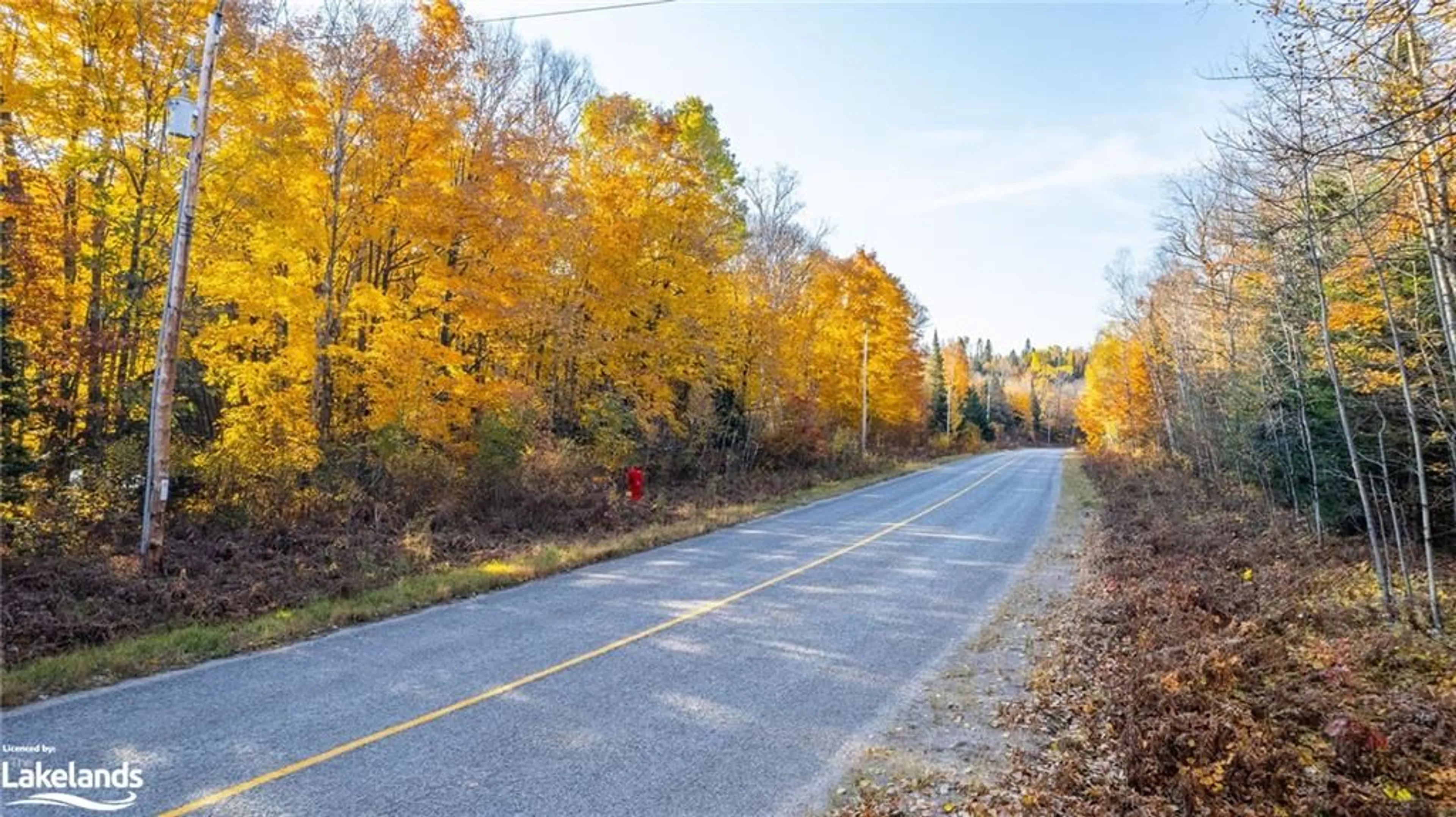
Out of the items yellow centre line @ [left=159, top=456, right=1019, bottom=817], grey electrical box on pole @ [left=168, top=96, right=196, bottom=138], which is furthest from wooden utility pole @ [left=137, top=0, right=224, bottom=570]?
yellow centre line @ [left=159, top=456, right=1019, bottom=817]

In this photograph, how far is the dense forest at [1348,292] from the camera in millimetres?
5340

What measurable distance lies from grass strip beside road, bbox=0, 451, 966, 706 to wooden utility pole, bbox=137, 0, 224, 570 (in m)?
1.84

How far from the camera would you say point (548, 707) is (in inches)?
233

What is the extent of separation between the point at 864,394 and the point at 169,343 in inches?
1162

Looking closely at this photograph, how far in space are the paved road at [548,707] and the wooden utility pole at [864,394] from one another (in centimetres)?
2400

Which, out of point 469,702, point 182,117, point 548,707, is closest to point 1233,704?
point 548,707

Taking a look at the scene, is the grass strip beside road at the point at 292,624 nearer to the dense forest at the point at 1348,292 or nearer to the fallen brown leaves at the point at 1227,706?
the fallen brown leaves at the point at 1227,706

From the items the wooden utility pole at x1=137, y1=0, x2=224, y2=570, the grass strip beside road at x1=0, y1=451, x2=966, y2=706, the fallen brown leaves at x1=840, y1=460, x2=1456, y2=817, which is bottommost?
the fallen brown leaves at x1=840, y1=460, x2=1456, y2=817

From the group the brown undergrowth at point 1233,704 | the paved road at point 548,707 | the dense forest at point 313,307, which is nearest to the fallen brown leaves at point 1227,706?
Result: the brown undergrowth at point 1233,704

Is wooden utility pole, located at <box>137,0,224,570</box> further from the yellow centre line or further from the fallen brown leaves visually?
the fallen brown leaves

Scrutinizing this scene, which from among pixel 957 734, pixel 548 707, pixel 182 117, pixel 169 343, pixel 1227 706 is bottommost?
pixel 957 734

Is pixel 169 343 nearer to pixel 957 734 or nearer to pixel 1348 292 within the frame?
pixel 957 734

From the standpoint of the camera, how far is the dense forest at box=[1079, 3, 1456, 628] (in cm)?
534

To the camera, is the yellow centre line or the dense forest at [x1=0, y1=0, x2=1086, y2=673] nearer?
the yellow centre line
